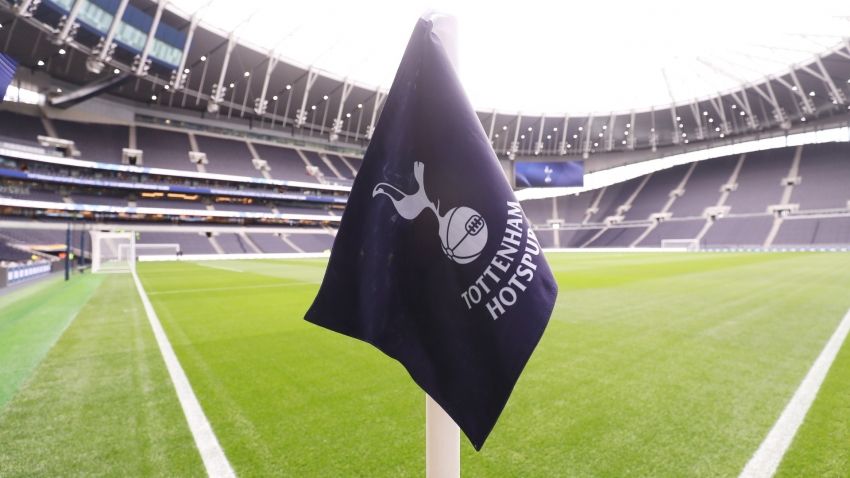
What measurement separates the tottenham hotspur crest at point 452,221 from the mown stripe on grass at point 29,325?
4.81 metres

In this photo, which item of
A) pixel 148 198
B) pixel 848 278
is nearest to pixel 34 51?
pixel 148 198

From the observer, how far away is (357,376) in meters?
4.57

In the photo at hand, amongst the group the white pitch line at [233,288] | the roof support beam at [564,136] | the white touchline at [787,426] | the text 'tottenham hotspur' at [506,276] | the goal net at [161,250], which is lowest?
the goal net at [161,250]

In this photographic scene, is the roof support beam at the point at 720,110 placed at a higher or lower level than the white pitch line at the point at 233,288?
higher

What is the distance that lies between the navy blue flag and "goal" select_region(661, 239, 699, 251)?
55056 millimetres

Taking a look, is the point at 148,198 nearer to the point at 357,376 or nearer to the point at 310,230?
the point at 310,230

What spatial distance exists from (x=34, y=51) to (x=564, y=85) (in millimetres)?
52236

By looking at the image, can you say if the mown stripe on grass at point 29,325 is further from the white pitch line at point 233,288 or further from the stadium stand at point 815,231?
the stadium stand at point 815,231

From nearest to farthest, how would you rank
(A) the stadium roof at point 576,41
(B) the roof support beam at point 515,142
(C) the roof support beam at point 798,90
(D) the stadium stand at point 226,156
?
(A) the stadium roof at point 576,41, (C) the roof support beam at point 798,90, (D) the stadium stand at point 226,156, (B) the roof support beam at point 515,142

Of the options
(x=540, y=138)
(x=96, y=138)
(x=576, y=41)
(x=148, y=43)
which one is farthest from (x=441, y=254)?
(x=540, y=138)

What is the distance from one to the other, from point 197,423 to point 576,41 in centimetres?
3837

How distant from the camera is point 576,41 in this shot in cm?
3419

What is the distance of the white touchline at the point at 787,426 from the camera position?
2.56 m

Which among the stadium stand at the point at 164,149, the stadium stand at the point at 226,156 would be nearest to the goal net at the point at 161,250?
the stadium stand at the point at 164,149
